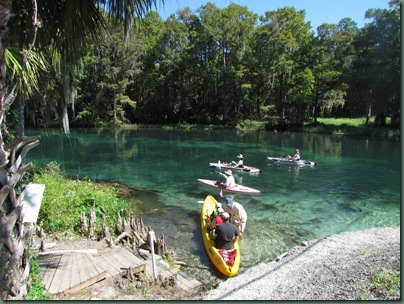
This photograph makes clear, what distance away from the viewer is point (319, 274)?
262 inches

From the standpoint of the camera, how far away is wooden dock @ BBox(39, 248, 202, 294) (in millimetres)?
5152

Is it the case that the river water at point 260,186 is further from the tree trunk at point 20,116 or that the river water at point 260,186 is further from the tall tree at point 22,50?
the tree trunk at point 20,116

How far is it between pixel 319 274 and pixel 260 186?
10289 mm

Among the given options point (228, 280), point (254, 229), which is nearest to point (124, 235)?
point (228, 280)

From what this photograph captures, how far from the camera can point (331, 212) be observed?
12.8 m

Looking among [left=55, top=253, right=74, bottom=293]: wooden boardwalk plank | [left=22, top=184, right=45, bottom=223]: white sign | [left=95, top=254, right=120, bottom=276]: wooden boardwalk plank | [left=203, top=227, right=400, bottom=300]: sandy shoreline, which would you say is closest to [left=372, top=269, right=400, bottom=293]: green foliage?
[left=203, top=227, right=400, bottom=300]: sandy shoreline

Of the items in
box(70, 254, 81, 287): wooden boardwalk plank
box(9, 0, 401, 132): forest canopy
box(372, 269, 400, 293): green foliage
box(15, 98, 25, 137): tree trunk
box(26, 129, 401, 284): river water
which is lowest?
box(26, 129, 401, 284): river water

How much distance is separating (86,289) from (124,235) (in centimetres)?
297

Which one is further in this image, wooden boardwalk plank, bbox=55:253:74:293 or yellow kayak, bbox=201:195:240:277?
yellow kayak, bbox=201:195:240:277

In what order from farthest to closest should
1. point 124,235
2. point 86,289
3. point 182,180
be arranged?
point 182,180
point 124,235
point 86,289

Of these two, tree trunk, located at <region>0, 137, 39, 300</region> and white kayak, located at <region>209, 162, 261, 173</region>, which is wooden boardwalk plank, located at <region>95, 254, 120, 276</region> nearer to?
tree trunk, located at <region>0, 137, 39, 300</region>

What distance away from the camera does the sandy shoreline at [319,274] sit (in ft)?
18.4

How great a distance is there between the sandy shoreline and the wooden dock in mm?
1011

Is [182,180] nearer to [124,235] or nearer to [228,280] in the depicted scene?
[124,235]
